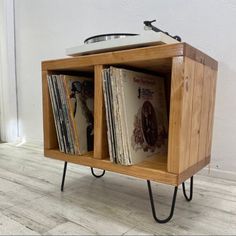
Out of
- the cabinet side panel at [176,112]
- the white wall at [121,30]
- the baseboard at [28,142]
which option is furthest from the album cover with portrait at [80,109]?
the baseboard at [28,142]

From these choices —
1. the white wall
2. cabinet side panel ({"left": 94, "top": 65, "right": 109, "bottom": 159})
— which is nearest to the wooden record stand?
cabinet side panel ({"left": 94, "top": 65, "right": 109, "bottom": 159})

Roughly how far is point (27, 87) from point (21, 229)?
1.31 m

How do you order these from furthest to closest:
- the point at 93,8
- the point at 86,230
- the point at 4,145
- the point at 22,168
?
1. the point at 4,145
2. the point at 93,8
3. the point at 22,168
4. the point at 86,230

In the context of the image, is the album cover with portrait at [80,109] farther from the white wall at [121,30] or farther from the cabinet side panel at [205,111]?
Result: the white wall at [121,30]

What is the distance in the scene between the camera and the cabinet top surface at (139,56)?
21.0 inches

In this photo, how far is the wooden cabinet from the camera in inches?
21.3

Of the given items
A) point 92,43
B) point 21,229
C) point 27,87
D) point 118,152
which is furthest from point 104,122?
point 27,87

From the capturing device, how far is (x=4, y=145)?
1724 millimetres

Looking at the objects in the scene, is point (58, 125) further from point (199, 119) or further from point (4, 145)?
point (4, 145)

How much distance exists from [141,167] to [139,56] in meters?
0.28

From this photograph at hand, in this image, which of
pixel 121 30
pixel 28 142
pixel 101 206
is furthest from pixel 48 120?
pixel 28 142

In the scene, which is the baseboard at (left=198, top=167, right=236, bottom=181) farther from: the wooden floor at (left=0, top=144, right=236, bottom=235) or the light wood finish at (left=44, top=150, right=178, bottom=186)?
the light wood finish at (left=44, top=150, right=178, bottom=186)

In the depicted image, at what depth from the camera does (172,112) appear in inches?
21.6

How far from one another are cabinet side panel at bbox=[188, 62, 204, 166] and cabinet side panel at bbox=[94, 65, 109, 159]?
23cm
